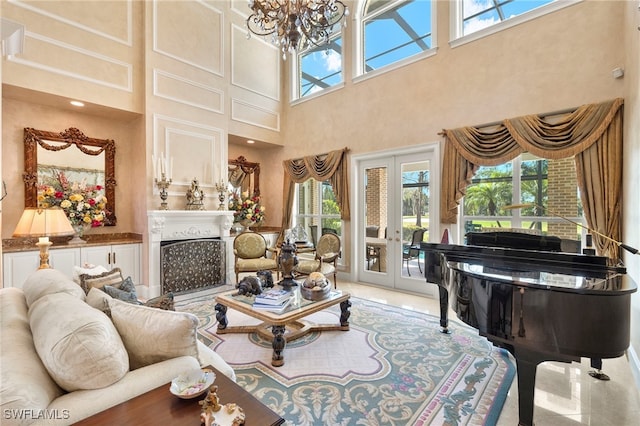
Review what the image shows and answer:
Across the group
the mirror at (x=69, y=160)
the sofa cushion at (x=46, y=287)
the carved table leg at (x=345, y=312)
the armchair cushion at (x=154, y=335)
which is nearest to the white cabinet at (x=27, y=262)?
the mirror at (x=69, y=160)

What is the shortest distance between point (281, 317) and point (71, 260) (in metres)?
3.37

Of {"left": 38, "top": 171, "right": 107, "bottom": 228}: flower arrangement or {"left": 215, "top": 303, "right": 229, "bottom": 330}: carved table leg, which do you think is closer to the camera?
{"left": 215, "top": 303, "right": 229, "bottom": 330}: carved table leg

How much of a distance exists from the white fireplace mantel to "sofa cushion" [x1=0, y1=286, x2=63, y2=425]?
3.25 meters

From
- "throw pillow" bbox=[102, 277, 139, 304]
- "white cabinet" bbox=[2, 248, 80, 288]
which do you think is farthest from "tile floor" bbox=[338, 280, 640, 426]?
"white cabinet" bbox=[2, 248, 80, 288]

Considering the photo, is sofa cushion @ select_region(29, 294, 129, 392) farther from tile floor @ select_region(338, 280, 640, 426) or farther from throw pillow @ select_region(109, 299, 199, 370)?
tile floor @ select_region(338, 280, 640, 426)

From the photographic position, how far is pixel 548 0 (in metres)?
3.75

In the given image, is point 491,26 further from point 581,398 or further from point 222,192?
point 222,192

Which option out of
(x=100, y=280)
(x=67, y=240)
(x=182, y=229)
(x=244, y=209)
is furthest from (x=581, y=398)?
(x=67, y=240)

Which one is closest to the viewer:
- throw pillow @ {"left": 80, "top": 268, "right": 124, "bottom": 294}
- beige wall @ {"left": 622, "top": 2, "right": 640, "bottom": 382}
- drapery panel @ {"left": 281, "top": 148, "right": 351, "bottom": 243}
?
throw pillow @ {"left": 80, "top": 268, "right": 124, "bottom": 294}

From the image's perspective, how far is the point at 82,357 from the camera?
1.09 metres

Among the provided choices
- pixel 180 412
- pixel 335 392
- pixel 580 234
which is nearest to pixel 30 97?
pixel 180 412

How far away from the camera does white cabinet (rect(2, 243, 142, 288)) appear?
3.56 m

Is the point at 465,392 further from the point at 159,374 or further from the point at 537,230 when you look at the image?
the point at 537,230

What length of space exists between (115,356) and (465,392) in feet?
7.57
